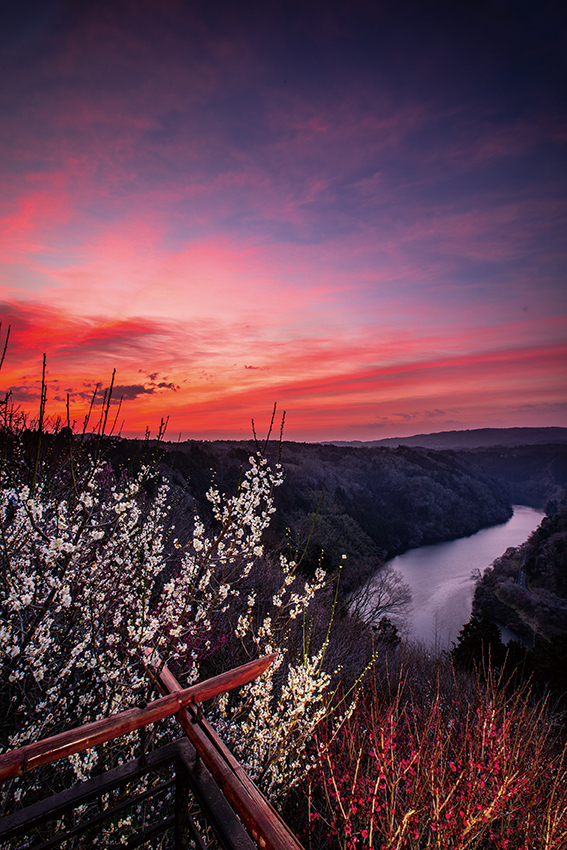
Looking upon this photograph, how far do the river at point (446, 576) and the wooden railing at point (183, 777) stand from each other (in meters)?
29.9

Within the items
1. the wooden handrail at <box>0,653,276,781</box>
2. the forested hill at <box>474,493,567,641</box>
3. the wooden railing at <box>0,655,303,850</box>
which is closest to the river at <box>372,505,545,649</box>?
the forested hill at <box>474,493,567,641</box>

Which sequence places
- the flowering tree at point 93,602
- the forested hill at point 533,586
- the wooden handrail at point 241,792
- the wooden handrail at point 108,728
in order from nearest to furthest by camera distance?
the wooden handrail at point 241,792
the wooden handrail at point 108,728
the flowering tree at point 93,602
the forested hill at point 533,586

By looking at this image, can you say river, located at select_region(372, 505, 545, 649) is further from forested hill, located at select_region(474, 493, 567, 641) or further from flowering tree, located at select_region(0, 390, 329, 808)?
flowering tree, located at select_region(0, 390, 329, 808)

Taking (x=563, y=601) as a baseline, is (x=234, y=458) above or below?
above

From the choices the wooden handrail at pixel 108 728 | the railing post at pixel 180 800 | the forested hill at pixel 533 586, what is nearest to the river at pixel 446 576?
the forested hill at pixel 533 586

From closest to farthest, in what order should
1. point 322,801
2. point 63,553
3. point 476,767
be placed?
point 63,553
point 476,767
point 322,801

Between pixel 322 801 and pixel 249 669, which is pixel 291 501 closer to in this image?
pixel 322 801

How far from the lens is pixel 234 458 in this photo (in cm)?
4569

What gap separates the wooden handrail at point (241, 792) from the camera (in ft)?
3.98

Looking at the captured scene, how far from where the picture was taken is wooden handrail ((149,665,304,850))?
3.98 ft

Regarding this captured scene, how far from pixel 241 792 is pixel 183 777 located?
34.1 inches

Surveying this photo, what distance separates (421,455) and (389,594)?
77.6m

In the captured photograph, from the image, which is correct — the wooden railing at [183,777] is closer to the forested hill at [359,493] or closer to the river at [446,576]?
the forested hill at [359,493]

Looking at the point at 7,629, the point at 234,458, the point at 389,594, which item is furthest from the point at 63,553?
the point at 234,458
